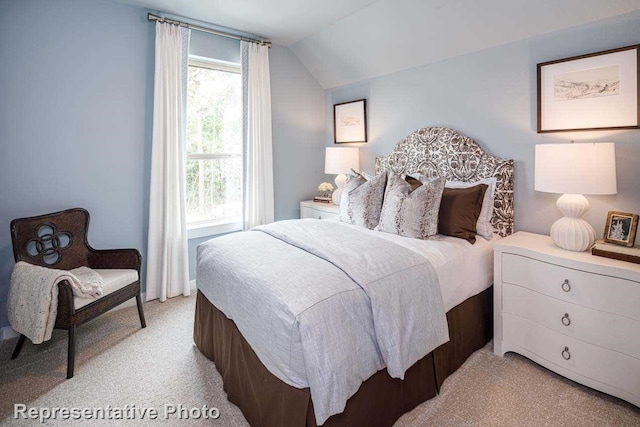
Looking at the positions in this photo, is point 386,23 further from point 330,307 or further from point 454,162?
point 330,307

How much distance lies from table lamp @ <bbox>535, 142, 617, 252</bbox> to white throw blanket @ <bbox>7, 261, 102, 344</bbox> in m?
2.94

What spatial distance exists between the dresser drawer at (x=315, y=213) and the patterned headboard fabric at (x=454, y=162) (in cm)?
77

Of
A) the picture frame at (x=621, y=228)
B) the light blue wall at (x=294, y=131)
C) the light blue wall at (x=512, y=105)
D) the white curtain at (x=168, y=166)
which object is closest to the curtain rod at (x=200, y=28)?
the white curtain at (x=168, y=166)

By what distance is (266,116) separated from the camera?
3.73 m

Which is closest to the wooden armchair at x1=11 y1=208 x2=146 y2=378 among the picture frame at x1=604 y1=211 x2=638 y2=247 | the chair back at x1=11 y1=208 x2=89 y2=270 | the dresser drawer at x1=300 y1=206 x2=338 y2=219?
the chair back at x1=11 y1=208 x2=89 y2=270

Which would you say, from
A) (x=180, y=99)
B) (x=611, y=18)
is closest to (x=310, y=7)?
(x=180, y=99)

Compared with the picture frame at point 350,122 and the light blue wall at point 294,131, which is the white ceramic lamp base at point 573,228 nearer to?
the picture frame at point 350,122

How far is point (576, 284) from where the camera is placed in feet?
6.20

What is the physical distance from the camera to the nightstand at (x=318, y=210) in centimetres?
367

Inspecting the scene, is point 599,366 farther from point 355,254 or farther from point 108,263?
point 108,263

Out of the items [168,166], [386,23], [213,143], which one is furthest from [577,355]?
[213,143]

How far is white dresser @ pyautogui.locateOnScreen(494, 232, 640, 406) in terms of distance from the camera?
174 cm

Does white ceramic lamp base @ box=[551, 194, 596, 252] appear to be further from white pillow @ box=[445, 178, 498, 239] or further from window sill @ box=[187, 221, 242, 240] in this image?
window sill @ box=[187, 221, 242, 240]

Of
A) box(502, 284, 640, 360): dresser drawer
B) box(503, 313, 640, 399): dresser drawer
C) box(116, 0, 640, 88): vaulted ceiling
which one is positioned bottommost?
box(503, 313, 640, 399): dresser drawer
